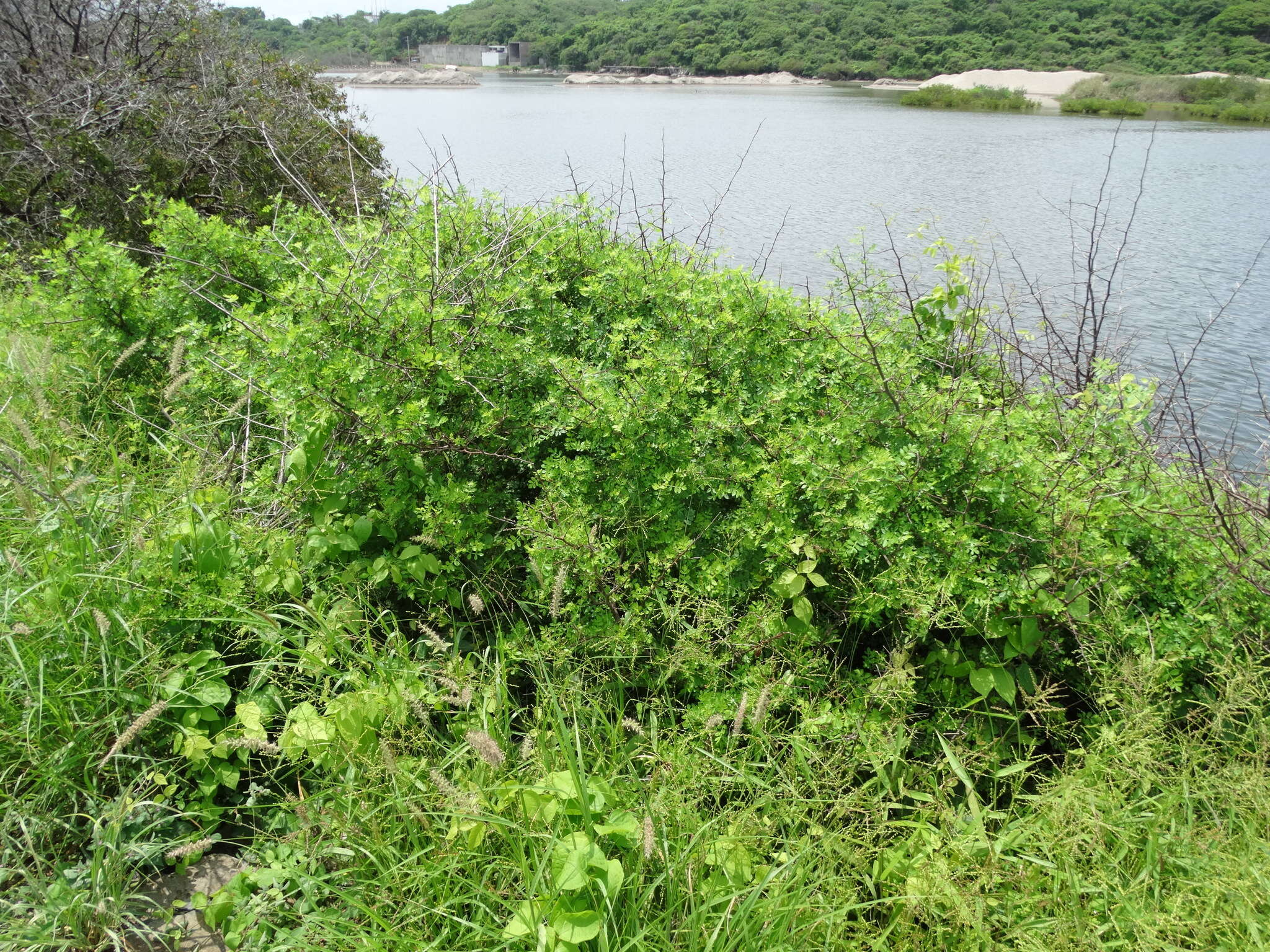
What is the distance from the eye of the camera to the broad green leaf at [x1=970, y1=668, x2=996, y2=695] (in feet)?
8.50

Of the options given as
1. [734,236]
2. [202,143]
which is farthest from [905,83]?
[202,143]

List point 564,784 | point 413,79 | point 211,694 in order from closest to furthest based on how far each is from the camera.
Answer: point 564,784, point 211,694, point 413,79

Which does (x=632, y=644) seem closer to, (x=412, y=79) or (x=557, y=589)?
(x=557, y=589)

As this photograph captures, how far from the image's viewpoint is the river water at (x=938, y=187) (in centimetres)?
789

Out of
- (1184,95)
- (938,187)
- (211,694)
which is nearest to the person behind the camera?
(211,694)

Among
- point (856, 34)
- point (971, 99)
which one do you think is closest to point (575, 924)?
Result: point (971, 99)

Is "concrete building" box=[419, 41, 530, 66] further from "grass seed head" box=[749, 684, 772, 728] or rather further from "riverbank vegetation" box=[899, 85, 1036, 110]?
"grass seed head" box=[749, 684, 772, 728]

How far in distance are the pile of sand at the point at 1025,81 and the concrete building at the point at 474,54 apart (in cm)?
3745

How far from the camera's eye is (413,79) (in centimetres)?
5256

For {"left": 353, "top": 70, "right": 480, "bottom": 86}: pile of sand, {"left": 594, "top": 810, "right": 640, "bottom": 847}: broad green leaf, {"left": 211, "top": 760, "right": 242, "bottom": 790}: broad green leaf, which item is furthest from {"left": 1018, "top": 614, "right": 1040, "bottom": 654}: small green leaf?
{"left": 353, "top": 70, "right": 480, "bottom": 86}: pile of sand

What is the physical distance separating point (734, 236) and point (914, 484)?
759 centimetres

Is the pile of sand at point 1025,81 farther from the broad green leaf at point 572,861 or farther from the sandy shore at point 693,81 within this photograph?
the broad green leaf at point 572,861

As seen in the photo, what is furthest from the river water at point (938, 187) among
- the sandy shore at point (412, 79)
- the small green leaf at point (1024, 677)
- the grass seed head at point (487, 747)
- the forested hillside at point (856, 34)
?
the sandy shore at point (412, 79)

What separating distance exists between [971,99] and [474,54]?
151 feet
